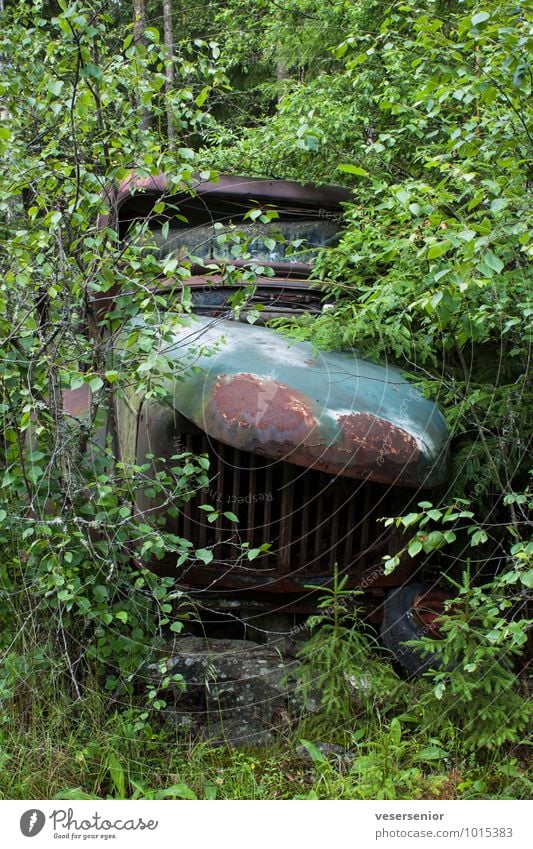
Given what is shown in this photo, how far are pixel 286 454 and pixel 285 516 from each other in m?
0.39

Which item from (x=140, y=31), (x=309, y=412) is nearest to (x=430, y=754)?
(x=309, y=412)

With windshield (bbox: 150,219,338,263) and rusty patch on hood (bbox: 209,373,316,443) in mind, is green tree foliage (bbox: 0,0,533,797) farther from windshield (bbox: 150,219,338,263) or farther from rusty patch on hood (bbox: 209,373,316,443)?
windshield (bbox: 150,219,338,263)

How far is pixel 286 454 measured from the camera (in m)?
3.30

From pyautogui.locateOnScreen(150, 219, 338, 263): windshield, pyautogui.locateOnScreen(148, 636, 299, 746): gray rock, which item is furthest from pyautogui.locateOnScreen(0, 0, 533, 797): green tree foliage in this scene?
pyautogui.locateOnScreen(150, 219, 338, 263): windshield

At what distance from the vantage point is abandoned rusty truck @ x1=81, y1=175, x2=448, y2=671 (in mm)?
3359

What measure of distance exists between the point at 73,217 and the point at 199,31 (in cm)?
1287

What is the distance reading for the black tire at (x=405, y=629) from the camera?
12.1ft

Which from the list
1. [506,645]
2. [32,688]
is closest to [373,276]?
[506,645]

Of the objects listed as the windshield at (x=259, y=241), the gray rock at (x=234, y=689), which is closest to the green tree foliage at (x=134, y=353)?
the gray rock at (x=234, y=689)

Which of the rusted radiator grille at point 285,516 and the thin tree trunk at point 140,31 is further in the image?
the thin tree trunk at point 140,31

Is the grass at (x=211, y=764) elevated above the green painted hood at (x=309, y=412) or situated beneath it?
situated beneath

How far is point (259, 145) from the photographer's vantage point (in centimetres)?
670

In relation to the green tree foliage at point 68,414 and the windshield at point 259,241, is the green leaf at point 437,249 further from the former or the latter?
the windshield at point 259,241

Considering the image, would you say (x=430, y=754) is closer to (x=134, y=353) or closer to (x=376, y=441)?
(x=376, y=441)
